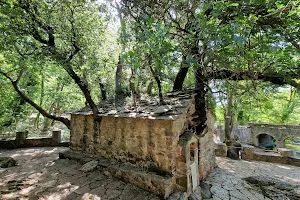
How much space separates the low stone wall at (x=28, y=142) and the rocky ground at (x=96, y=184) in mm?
2445

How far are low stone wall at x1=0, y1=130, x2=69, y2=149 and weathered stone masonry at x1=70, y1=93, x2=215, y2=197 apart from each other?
14.7 feet

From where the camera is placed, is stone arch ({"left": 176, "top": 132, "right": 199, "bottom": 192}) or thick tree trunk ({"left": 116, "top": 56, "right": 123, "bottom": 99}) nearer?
stone arch ({"left": 176, "top": 132, "right": 199, "bottom": 192})

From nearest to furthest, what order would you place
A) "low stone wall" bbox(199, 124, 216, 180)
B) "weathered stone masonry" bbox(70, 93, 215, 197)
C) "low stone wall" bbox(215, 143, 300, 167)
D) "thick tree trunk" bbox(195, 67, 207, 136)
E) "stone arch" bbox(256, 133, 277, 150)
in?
"weathered stone masonry" bbox(70, 93, 215, 197) < "thick tree trunk" bbox(195, 67, 207, 136) < "low stone wall" bbox(199, 124, 216, 180) < "low stone wall" bbox(215, 143, 300, 167) < "stone arch" bbox(256, 133, 277, 150)

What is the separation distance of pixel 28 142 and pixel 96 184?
7108 mm

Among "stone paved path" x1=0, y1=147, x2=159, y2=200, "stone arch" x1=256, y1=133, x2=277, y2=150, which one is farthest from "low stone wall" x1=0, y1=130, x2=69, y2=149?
"stone arch" x1=256, y1=133, x2=277, y2=150

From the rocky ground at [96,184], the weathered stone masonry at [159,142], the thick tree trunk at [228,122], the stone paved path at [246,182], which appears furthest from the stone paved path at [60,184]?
the thick tree trunk at [228,122]

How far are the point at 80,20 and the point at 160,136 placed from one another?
17.5 feet

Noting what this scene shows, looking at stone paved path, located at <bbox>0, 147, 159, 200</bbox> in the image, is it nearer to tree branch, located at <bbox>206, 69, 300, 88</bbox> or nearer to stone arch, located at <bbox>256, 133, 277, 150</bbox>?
tree branch, located at <bbox>206, 69, 300, 88</bbox>

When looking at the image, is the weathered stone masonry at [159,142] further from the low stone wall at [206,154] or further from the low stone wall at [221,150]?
the low stone wall at [221,150]

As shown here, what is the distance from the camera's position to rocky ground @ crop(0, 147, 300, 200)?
434 centimetres

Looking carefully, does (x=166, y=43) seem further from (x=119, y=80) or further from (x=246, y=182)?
(x=246, y=182)

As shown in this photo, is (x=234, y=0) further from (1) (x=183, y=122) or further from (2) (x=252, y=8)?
(1) (x=183, y=122)

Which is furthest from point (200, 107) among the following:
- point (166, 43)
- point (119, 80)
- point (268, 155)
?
point (268, 155)

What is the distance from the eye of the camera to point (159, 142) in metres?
4.55
